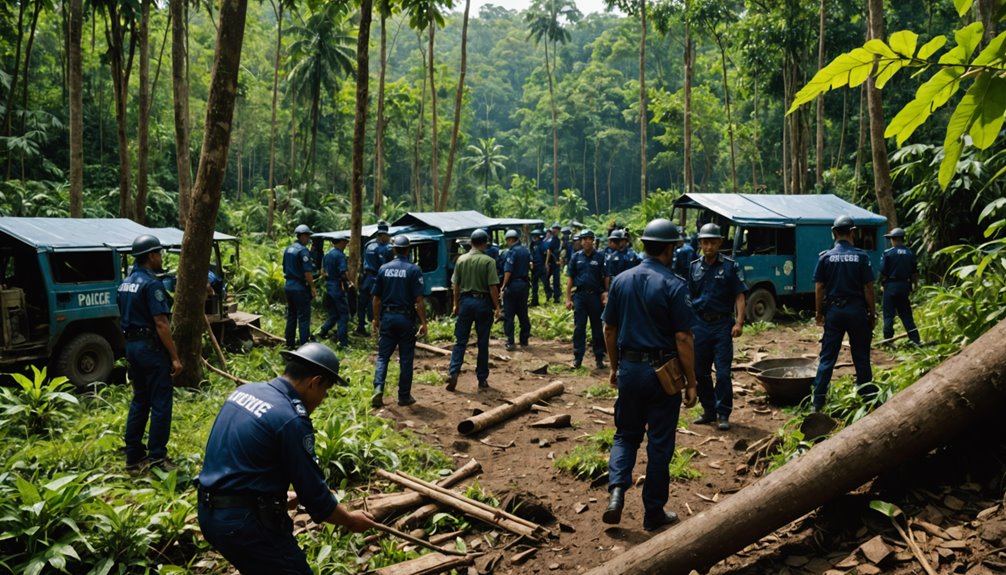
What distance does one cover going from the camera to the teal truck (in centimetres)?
1325

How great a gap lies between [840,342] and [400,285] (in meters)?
4.88

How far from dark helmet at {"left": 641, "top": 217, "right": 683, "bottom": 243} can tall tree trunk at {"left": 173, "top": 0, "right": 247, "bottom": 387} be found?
5.00 metres

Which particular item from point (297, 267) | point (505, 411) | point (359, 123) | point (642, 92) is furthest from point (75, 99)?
point (642, 92)

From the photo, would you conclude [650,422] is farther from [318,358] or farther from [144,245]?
[144,245]

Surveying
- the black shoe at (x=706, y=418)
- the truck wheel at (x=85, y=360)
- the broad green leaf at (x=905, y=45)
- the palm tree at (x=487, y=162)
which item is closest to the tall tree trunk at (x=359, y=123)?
the truck wheel at (x=85, y=360)

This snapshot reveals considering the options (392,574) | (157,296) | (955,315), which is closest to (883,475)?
(955,315)

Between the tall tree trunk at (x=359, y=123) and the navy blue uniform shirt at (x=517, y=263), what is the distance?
12.4 ft

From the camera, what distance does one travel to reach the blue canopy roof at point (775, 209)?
13.3m

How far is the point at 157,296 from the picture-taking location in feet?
18.8

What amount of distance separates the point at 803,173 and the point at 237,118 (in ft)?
121

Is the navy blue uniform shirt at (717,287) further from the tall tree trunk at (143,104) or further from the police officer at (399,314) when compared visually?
the tall tree trunk at (143,104)

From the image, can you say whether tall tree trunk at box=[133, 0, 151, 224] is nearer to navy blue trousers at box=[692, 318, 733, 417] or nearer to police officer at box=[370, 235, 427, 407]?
police officer at box=[370, 235, 427, 407]

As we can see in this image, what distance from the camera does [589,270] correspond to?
10.1 m

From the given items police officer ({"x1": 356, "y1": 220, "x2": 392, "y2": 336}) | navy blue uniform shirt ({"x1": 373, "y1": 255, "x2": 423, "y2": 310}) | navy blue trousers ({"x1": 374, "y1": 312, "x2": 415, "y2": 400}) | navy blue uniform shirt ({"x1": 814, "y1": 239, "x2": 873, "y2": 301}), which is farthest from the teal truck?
navy blue trousers ({"x1": 374, "y1": 312, "x2": 415, "y2": 400})
